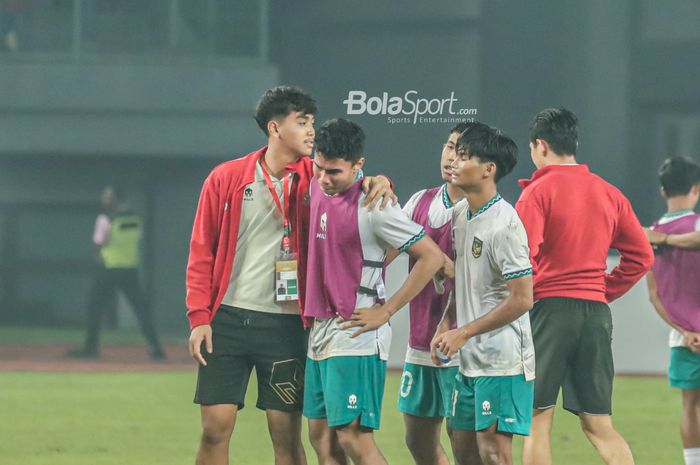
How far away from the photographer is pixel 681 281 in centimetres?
614

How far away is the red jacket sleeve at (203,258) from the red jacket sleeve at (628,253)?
5.15ft

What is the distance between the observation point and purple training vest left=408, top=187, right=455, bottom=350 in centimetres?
479

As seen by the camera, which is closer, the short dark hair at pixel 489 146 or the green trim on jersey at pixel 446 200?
the short dark hair at pixel 489 146

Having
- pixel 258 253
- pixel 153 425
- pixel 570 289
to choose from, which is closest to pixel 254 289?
pixel 258 253

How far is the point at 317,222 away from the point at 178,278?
9.87 meters

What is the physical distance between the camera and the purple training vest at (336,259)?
439cm

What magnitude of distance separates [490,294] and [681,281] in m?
2.14

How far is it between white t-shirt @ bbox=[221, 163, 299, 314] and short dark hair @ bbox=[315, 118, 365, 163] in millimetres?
417

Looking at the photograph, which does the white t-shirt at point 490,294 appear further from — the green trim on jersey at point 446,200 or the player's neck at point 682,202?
the player's neck at point 682,202

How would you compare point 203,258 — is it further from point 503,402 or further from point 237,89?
point 237,89

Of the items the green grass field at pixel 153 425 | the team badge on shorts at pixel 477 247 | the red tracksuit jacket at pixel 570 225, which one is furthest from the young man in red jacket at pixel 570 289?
the green grass field at pixel 153 425

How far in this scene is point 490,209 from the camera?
4.33 metres

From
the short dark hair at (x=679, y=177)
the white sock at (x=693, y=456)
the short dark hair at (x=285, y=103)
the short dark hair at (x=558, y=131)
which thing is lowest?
the white sock at (x=693, y=456)

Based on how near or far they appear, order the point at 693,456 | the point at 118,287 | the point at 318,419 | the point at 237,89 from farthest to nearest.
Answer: the point at 237,89 < the point at 118,287 < the point at 693,456 < the point at 318,419
